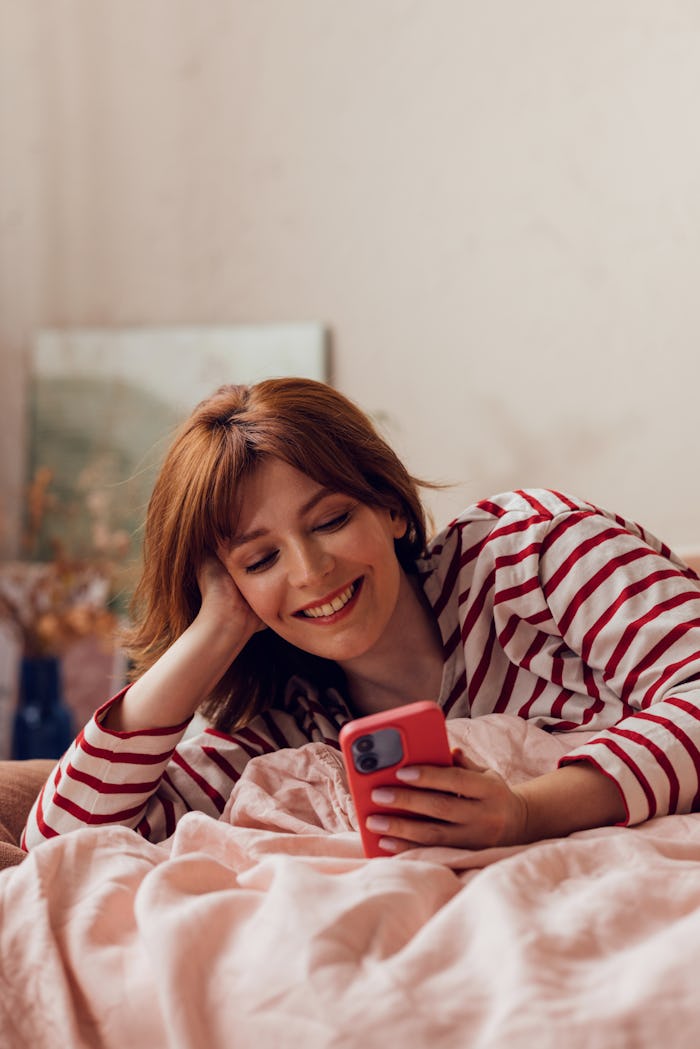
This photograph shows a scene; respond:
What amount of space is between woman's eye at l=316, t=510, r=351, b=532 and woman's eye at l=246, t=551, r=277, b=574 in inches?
2.3

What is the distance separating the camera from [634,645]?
3.62ft

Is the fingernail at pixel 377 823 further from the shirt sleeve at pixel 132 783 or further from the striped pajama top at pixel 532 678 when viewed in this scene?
the shirt sleeve at pixel 132 783

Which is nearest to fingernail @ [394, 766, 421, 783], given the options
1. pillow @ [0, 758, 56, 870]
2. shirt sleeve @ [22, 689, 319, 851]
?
shirt sleeve @ [22, 689, 319, 851]

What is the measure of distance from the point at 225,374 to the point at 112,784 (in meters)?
1.77

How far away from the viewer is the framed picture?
9.40 ft

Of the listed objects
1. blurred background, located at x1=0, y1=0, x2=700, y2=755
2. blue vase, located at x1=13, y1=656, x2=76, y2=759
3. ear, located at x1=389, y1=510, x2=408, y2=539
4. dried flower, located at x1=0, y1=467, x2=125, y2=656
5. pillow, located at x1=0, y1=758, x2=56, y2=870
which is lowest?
blue vase, located at x1=13, y1=656, x2=76, y2=759

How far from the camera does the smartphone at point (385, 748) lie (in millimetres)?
875

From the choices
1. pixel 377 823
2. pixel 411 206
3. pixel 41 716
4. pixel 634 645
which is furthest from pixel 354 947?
pixel 411 206

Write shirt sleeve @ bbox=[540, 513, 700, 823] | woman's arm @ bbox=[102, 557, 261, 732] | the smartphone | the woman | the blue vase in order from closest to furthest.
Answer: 1. the smartphone
2. shirt sleeve @ bbox=[540, 513, 700, 823]
3. the woman
4. woman's arm @ bbox=[102, 557, 261, 732]
5. the blue vase

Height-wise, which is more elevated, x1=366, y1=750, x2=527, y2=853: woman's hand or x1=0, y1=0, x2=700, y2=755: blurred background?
x1=0, y1=0, x2=700, y2=755: blurred background

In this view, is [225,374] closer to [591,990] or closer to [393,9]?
[393,9]

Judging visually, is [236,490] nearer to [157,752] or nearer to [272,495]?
[272,495]

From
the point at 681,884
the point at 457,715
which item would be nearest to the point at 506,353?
the point at 457,715

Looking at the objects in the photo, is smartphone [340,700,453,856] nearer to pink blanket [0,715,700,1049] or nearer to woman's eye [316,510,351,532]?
pink blanket [0,715,700,1049]
